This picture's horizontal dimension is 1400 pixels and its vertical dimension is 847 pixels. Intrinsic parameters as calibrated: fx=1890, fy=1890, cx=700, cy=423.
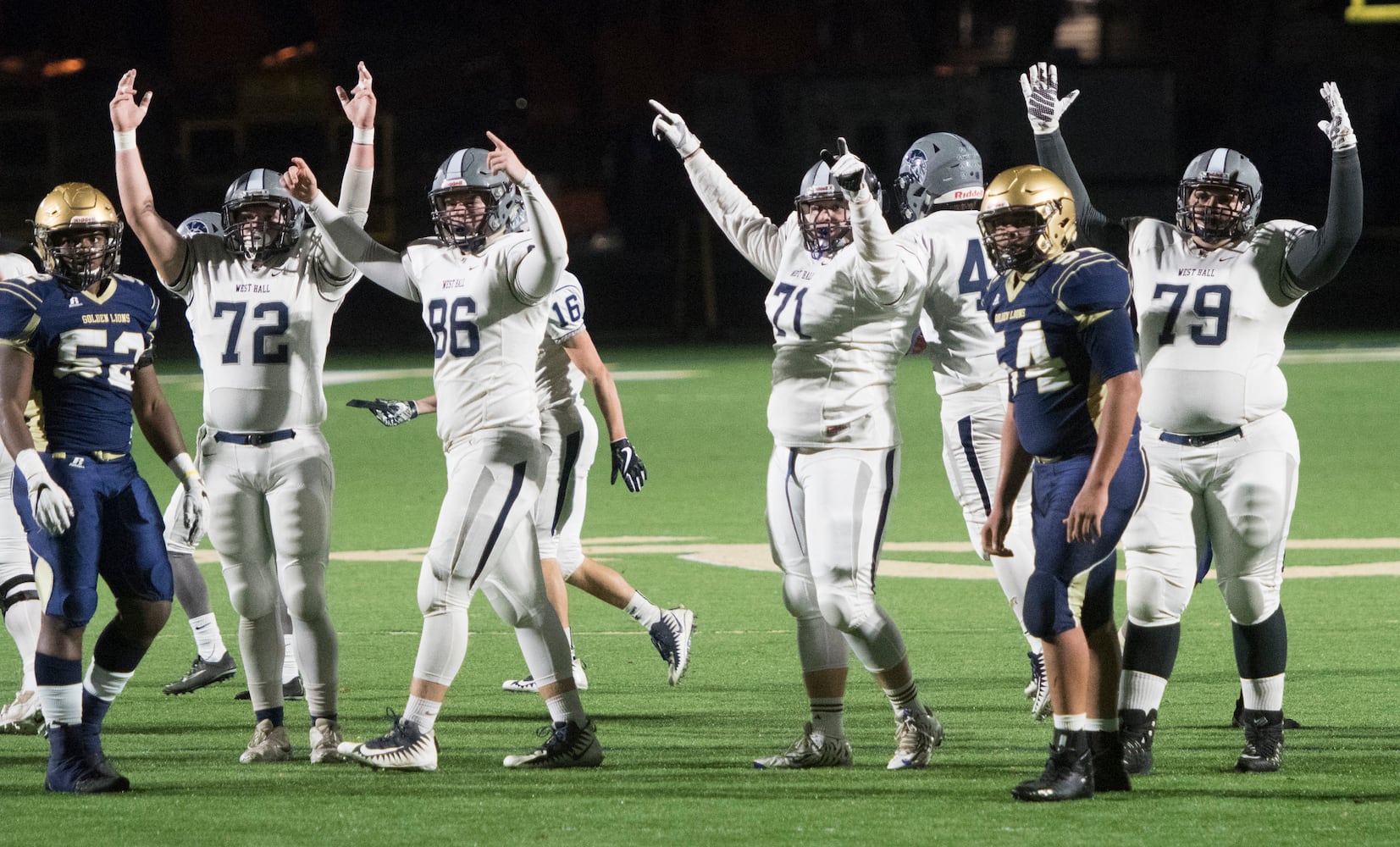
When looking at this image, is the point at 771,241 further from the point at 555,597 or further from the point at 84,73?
the point at 84,73

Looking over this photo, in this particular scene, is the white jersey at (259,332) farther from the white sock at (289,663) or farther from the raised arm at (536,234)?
the white sock at (289,663)

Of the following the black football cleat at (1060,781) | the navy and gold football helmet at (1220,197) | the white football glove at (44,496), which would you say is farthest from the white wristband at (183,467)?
the navy and gold football helmet at (1220,197)

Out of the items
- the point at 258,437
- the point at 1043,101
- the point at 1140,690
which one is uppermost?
the point at 1043,101

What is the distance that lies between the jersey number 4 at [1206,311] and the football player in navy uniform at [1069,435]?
564 millimetres

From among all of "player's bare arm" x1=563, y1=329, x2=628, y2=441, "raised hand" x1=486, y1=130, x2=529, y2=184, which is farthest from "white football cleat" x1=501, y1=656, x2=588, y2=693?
"raised hand" x1=486, y1=130, x2=529, y2=184

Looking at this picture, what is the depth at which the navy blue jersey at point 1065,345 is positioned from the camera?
4.74 metres

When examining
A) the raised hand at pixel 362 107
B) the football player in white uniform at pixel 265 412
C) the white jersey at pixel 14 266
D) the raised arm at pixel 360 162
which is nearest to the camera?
the football player in white uniform at pixel 265 412

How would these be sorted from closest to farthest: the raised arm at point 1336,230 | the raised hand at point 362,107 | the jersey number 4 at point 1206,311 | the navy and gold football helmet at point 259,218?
1. the raised arm at point 1336,230
2. the jersey number 4 at point 1206,311
3. the navy and gold football helmet at point 259,218
4. the raised hand at point 362,107

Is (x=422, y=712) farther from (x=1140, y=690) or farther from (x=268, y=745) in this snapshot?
(x=1140, y=690)

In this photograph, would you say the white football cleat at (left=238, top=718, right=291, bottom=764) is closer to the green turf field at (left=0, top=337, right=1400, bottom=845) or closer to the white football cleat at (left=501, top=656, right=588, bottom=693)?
the green turf field at (left=0, top=337, right=1400, bottom=845)

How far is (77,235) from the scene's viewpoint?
16.9 feet

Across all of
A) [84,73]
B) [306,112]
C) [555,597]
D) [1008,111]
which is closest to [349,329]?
[306,112]

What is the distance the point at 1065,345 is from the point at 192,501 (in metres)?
2.46

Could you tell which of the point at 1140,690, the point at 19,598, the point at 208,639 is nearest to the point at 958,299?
the point at 1140,690
